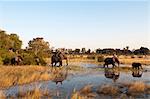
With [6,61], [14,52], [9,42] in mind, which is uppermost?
[9,42]

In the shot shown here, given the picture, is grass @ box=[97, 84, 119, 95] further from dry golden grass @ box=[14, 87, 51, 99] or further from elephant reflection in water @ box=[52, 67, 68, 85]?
elephant reflection in water @ box=[52, 67, 68, 85]

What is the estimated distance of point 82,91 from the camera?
1838 centimetres

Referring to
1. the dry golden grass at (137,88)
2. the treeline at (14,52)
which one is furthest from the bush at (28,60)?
the dry golden grass at (137,88)

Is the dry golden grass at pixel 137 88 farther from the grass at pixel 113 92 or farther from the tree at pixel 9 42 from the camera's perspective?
the tree at pixel 9 42

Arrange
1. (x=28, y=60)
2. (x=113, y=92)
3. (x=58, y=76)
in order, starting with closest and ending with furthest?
(x=113, y=92) < (x=58, y=76) < (x=28, y=60)

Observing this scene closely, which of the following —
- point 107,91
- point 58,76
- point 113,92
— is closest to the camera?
point 113,92

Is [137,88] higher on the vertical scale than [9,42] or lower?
lower

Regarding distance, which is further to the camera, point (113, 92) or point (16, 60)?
point (16, 60)

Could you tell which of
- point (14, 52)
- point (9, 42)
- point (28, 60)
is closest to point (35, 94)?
point (28, 60)

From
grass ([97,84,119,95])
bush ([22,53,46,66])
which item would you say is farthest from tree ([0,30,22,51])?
grass ([97,84,119,95])

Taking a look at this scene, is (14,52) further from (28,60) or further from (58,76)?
(58,76)

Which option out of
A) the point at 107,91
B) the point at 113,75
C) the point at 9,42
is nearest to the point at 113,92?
the point at 107,91

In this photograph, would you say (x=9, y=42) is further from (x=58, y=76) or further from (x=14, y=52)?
(x=58, y=76)

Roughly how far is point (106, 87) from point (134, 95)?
6.84 feet
